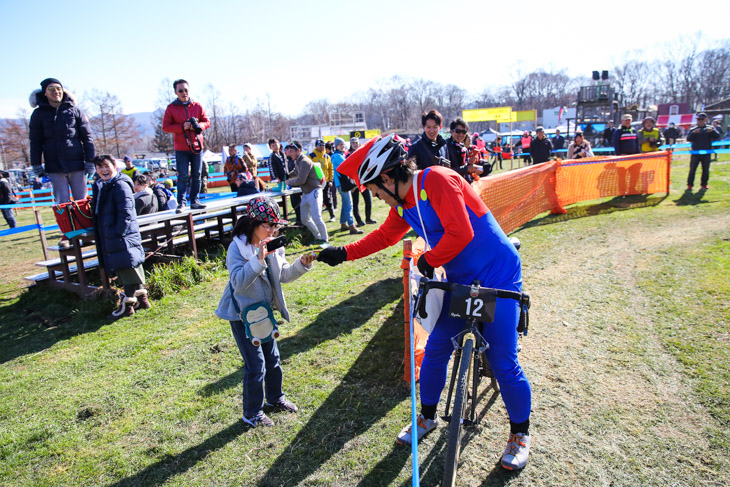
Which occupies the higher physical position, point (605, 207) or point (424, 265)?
point (424, 265)

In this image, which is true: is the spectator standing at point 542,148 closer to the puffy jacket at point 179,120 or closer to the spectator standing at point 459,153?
the spectator standing at point 459,153

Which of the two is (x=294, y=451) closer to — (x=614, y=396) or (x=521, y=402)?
(x=521, y=402)

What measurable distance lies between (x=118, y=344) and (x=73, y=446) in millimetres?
1893

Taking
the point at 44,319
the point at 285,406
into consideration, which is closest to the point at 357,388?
the point at 285,406

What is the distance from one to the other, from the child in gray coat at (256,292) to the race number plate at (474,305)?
1.01 m

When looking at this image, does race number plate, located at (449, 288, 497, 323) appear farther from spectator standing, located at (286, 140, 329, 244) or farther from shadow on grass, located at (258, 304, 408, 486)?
spectator standing, located at (286, 140, 329, 244)

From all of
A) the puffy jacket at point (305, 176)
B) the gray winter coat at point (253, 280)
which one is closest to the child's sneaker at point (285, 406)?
the gray winter coat at point (253, 280)

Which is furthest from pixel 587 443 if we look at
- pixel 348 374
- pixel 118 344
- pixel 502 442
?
pixel 118 344

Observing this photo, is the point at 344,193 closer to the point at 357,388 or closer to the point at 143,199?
the point at 143,199

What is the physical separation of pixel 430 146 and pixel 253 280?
329cm

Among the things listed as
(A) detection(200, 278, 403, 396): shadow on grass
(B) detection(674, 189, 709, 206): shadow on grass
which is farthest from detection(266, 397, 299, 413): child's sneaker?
(B) detection(674, 189, 709, 206): shadow on grass

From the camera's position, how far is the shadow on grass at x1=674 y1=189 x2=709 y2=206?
991cm

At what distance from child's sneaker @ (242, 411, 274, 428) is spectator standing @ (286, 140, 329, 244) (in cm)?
553

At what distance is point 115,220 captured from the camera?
5629 millimetres
